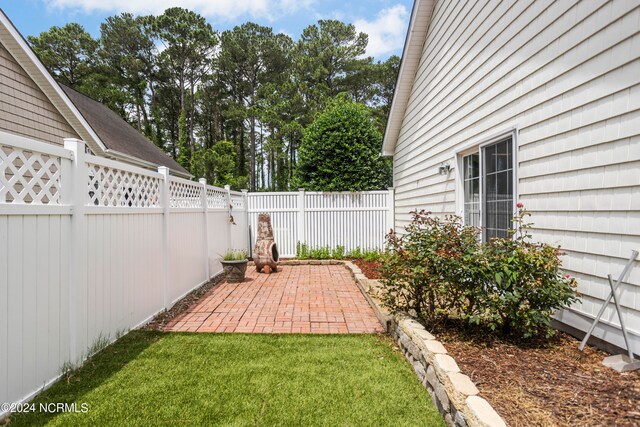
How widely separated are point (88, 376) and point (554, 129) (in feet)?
14.7

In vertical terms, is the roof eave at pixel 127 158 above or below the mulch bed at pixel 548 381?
above

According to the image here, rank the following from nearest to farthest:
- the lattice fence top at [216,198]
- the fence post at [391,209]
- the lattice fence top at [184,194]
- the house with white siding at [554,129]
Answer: the house with white siding at [554,129], the lattice fence top at [184,194], the lattice fence top at [216,198], the fence post at [391,209]

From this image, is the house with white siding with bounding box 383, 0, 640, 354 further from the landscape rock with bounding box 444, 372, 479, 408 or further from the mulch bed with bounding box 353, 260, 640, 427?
the landscape rock with bounding box 444, 372, 479, 408

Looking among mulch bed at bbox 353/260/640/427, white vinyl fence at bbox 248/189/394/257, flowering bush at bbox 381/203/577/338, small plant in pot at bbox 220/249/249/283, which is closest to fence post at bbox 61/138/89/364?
flowering bush at bbox 381/203/577/338

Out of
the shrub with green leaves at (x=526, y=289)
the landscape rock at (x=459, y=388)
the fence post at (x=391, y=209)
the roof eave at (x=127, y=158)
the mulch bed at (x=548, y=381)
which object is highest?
the roof eave at (x=127, y=158)

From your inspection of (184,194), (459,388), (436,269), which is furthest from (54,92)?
(459,388)

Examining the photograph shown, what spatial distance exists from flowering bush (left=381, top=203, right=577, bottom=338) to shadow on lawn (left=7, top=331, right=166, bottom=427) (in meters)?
2.54

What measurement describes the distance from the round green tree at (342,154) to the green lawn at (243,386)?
6.60m

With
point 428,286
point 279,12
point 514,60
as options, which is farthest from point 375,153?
point 279,12

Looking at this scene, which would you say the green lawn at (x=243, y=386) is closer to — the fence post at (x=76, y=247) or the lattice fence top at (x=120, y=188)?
the fence post at (x=76, y=247)

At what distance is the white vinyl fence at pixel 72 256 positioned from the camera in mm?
2238

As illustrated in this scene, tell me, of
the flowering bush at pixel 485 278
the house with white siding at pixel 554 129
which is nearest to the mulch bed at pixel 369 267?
the house with white siding at pixel 554 129

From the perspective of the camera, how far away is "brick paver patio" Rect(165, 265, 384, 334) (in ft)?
13.4

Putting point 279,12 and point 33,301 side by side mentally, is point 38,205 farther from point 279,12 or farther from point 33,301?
point 279,12
